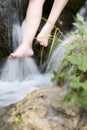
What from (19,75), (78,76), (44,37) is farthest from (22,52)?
(78,76)

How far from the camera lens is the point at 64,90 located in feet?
8.34

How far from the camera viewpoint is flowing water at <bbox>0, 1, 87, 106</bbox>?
3.48 m

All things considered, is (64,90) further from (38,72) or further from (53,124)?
(38,72)

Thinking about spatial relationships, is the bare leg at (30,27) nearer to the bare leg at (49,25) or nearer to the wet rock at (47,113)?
the bare leg at (49,25)

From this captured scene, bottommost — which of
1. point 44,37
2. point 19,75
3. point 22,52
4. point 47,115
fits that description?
point 19,75

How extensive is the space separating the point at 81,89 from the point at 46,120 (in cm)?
28

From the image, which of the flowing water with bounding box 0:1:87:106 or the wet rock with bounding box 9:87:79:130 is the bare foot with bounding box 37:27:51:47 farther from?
the wet rock with bounding box 9:87:79:130

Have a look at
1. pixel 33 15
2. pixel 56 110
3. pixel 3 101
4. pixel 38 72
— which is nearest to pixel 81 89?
pixel 56 110

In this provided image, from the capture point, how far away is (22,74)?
390 centimetres

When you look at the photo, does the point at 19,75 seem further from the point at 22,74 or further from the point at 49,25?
the point at 49,25

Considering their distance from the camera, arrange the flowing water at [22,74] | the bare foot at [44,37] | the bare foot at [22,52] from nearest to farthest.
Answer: the bare foot at [22,52], the bare foot at [44,37], the flowing water at [22,74]

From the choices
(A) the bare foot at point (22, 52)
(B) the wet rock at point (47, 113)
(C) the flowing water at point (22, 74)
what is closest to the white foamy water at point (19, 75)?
(C) the flowing water at point (22, 74)

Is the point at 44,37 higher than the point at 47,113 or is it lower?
higher

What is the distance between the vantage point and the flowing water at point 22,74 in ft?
11.4
